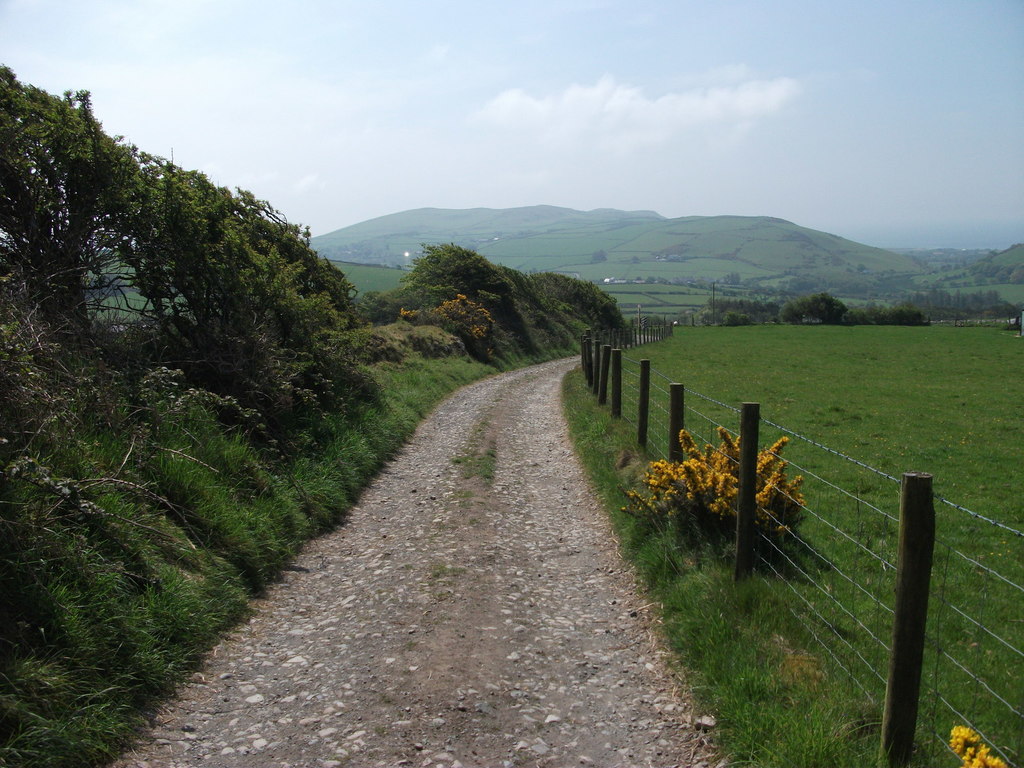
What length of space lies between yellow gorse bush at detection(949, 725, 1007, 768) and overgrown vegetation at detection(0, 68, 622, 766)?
14.1ft

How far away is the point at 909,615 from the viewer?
11.8 ft

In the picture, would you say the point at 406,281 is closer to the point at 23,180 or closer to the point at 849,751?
the point at 23,180

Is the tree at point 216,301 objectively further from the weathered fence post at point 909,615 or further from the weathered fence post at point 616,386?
the weathered fence post at point 909,615

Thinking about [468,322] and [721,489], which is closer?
[721,489]

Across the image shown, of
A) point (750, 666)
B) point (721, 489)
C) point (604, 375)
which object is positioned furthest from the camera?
point (604, 375)

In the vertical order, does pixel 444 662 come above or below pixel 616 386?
below

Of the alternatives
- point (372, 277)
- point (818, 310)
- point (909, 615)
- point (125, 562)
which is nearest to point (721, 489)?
point (909, 615)

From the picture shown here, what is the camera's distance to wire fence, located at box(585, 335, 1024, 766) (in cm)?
401

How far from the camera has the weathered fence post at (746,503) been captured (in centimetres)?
594

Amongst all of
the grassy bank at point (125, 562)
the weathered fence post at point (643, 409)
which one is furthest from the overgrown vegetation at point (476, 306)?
the grassy bank at point (125, 562)

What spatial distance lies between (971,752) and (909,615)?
803 millimetres

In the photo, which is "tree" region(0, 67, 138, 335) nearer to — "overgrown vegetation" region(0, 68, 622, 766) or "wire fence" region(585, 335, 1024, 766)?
"overgrown vegetation" region(0, 68, 622, 766)

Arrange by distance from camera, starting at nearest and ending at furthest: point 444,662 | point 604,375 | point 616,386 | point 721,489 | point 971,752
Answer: point 971,752 → point 444,662 → point 721,489 → point 616,386 → point 604,375

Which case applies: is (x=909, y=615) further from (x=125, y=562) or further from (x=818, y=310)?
(x=818, y=310)
